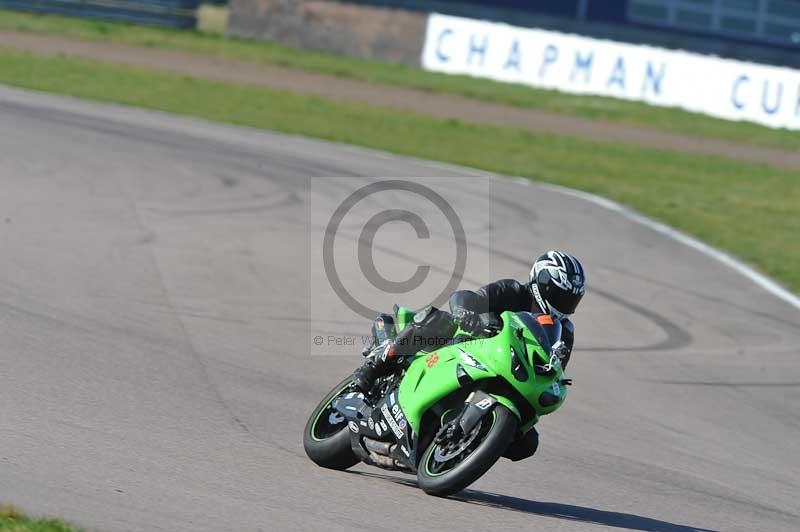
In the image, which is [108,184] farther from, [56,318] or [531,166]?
[531,166]

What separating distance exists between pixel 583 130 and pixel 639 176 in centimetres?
473

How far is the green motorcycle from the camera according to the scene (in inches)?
243

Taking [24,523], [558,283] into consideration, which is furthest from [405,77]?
[24,523]

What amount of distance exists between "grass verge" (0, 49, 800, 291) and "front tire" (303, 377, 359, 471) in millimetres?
10825

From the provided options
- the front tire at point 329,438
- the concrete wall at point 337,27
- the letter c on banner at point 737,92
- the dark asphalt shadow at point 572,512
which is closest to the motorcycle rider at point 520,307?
the dark asphalt shadow at point 572,512

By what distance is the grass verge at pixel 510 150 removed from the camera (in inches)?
755

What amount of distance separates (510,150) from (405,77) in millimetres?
8398

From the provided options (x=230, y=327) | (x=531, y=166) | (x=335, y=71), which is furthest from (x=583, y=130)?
(x=230, y=327)

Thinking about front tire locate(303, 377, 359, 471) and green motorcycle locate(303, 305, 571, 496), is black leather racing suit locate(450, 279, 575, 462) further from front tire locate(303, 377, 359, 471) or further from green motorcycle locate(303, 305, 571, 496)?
front tire locate(303, 377, 359, 471)

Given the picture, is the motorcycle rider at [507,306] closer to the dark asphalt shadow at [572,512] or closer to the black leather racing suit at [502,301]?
the black leather racing suit at [502,301]

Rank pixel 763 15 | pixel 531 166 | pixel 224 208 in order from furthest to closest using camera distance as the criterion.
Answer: pixel 763 15 → pixel 531 166 → pixel 224 208

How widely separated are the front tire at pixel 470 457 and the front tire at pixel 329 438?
0.64m

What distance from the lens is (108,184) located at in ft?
49.3

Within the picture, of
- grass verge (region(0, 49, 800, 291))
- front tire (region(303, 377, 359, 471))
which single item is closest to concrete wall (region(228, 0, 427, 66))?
grass verge (region(0, 49, 800, 291))
